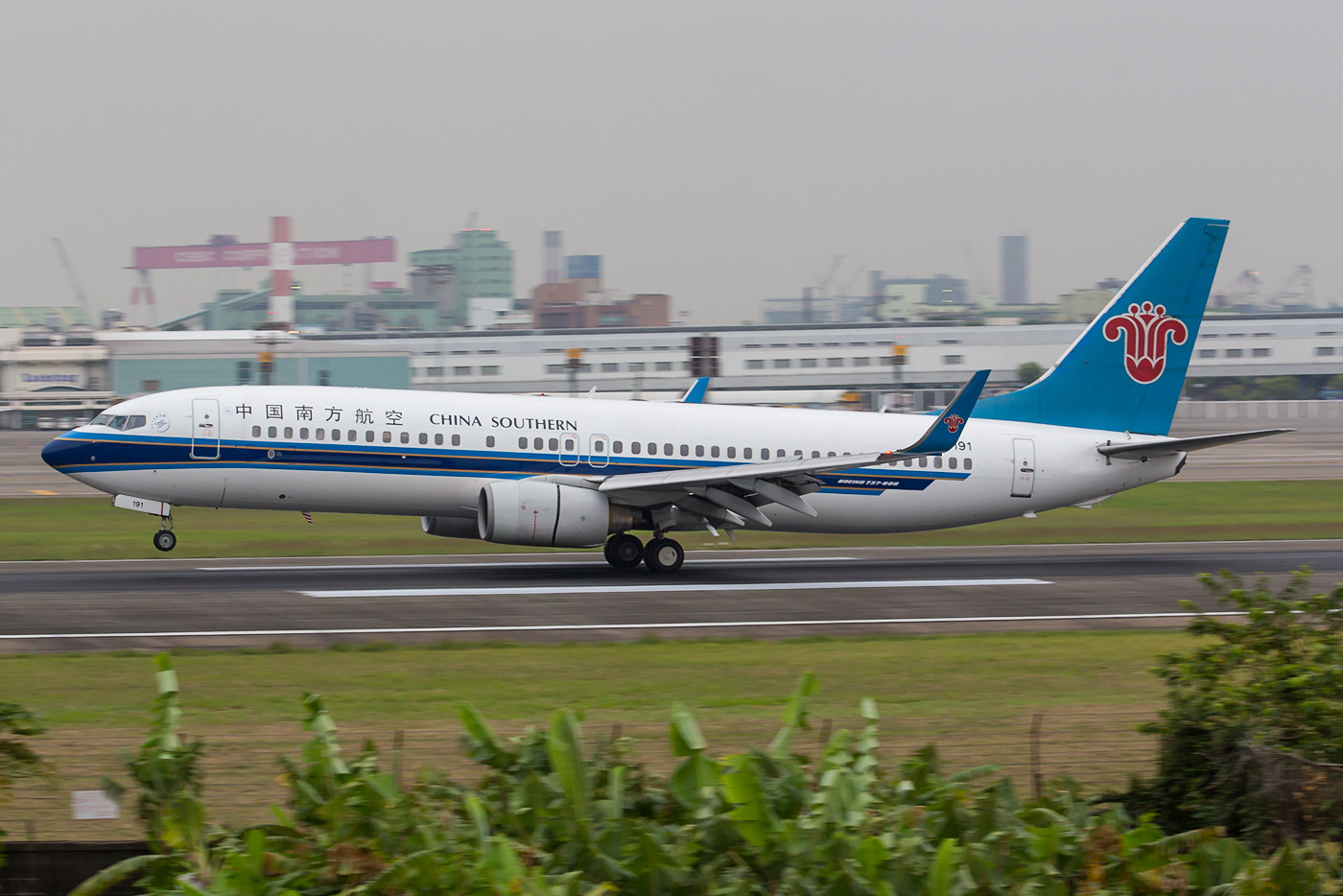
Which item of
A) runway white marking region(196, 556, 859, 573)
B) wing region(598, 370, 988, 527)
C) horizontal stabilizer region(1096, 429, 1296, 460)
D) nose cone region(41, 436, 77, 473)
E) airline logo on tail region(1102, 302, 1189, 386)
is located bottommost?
runway white marking region(196, 556, 859, 573)

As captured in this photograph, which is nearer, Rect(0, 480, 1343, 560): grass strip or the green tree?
Rect(0, 480, 1343, 560): grass strip

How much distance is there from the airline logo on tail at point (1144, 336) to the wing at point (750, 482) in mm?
6264

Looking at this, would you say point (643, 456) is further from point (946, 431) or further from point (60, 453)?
point (60, 453)

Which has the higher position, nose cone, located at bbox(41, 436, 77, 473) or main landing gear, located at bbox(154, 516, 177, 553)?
nose cone, located at bbox(41, 436, 77, 473)

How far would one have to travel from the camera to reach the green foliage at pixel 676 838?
4648 mm

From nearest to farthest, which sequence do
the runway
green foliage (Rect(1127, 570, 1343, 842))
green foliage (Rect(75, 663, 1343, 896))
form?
green foliage (Rect(75, 663, 1343, 896)), green foliage (Rect(1127, 570, 1343, 842)), the runway

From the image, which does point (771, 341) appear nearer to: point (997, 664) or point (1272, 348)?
point (1272, 348)

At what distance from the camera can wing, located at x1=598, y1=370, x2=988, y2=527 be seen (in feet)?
78.1

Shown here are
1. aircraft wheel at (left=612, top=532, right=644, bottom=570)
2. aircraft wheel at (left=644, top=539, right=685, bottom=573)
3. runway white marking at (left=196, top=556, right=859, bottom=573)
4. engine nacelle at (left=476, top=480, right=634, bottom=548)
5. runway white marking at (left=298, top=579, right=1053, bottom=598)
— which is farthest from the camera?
aircraft wheel at (left=612, top=532, right=644, bottom=570)

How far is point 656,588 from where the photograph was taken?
920 inches

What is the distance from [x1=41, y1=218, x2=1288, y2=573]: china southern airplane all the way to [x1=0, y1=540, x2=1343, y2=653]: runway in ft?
3.90

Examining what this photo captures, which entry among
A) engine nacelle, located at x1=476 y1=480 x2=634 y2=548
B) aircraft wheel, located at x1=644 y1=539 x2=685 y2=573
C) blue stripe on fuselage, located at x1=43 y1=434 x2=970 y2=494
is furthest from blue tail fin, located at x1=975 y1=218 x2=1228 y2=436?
blue stripe on fuselage, located at x1=43 y1=434 x2=970 y2=494

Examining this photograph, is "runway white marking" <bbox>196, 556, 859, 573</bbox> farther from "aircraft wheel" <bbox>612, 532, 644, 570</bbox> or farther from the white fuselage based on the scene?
the white fuselage

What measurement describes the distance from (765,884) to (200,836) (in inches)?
89.6
